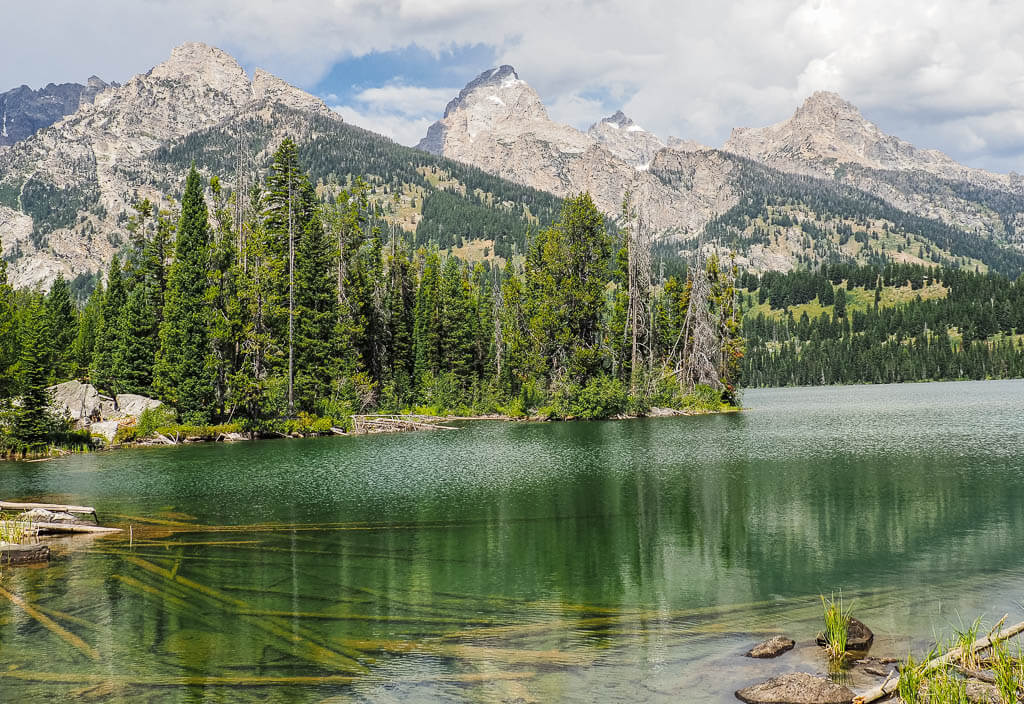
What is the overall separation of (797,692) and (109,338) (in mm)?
90870

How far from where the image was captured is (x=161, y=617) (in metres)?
16.4

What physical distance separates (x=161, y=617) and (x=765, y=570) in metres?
15.1

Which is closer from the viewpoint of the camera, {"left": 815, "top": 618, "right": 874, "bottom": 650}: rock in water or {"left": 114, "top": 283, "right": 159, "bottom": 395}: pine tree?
{"left": 815, "top": 618, "right": 874, "bottom": 650}: rock in water

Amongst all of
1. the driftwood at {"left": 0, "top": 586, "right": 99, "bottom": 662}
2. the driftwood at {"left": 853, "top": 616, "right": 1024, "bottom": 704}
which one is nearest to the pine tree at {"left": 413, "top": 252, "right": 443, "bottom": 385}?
the driftwood at {"left": 0, "top": 586, "right": 99, "bottom": 662}

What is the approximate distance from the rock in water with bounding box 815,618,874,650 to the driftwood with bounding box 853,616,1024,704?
1832mm

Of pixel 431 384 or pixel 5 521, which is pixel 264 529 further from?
pixel 431 384

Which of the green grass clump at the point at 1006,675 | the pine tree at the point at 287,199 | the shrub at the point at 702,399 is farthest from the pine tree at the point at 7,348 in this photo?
the shrub at the point at 702,399

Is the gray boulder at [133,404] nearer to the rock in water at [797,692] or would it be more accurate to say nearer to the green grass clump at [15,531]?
the green grass clump at [15,531]

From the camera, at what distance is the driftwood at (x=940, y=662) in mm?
10344

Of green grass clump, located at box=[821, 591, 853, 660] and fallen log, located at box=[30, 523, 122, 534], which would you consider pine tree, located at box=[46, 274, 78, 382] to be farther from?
green grass clump, located at box=[821, 591, 853, 660]

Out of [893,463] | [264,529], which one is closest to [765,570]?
[264,529]

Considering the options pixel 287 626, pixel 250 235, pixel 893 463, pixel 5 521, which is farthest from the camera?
pixel 250 235

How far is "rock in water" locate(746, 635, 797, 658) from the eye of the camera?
13.2 metres

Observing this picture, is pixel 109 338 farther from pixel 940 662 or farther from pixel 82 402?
pixel 940 662
